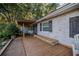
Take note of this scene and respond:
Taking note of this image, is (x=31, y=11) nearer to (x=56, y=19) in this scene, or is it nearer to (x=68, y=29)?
(x=56, y=19)

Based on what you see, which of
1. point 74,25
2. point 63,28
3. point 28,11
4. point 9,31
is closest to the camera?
point 74,25

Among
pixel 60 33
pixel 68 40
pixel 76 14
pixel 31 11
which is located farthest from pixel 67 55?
pixel 31 11

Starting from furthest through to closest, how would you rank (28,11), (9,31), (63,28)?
(28,11), (9,31), (63,28)

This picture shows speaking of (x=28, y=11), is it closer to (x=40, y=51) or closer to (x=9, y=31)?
(x=9, y=31)

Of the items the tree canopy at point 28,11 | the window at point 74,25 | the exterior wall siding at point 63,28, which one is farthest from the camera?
the tree canopy at point 28,11

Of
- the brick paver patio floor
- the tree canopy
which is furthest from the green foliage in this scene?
the brick paver patio floor

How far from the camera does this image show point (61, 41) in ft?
21.2

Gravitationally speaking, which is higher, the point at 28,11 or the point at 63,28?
the point at 28,11

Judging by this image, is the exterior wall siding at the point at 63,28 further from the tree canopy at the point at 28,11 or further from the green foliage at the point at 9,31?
the tree canopy at the point at 28,11

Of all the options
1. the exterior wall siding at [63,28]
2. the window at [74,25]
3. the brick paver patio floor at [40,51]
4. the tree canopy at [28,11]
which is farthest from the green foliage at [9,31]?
the window at [74,25]

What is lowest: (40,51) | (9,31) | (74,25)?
(40,51)

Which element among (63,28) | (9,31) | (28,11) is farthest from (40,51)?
(28,11)

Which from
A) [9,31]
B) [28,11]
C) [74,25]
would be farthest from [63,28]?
[28,11]

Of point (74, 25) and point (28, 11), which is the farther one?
point (28, 11)
